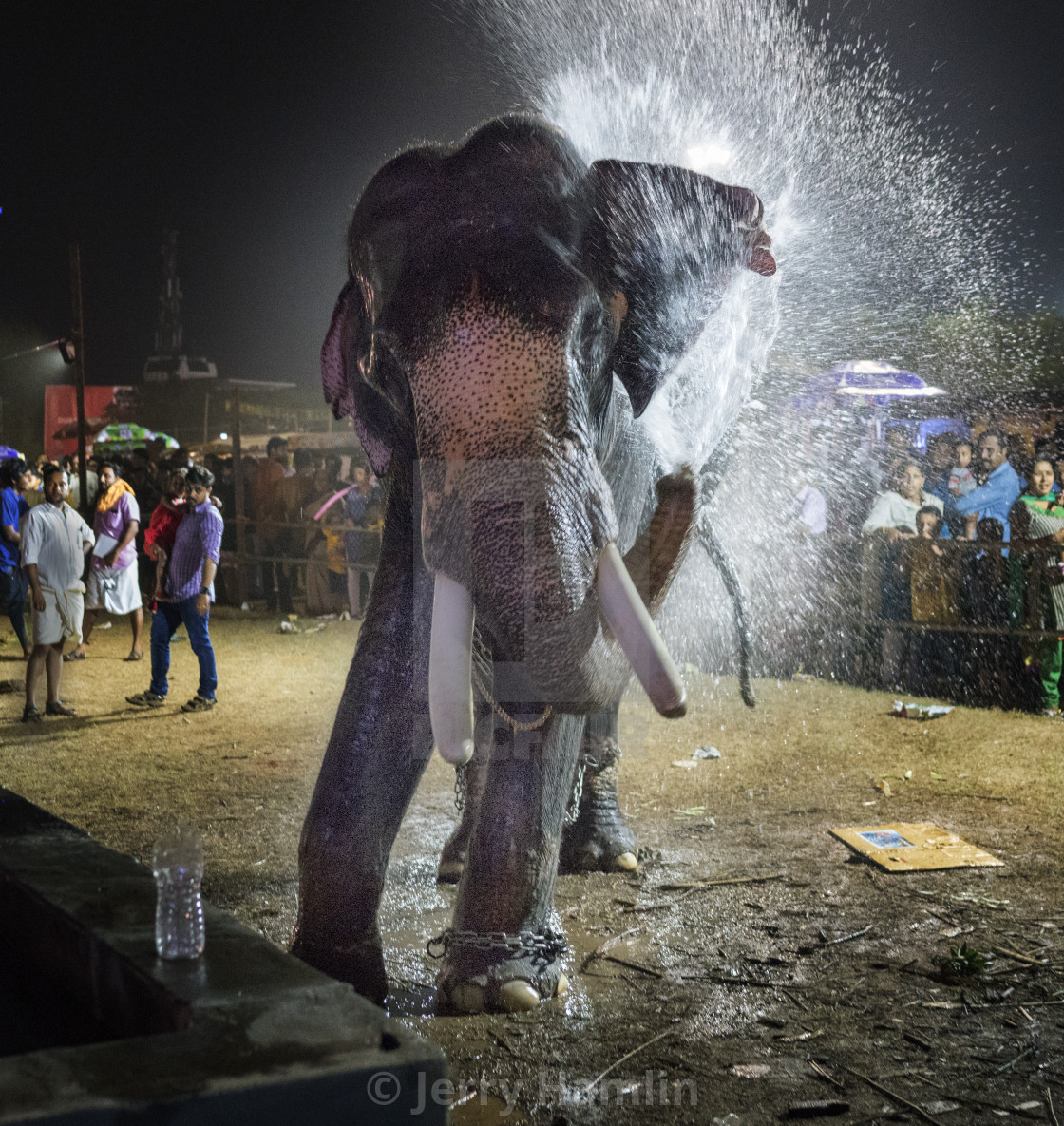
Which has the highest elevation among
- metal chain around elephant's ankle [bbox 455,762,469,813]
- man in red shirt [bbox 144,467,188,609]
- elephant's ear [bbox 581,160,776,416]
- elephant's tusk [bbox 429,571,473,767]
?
elephant's ear [bbox 581,160,776,416]

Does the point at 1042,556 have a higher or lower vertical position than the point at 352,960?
higher

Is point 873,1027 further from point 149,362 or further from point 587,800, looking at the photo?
point 149,362

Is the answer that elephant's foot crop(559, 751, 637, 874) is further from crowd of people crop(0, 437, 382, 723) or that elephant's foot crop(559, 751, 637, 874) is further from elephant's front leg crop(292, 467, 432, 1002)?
crowd of people crop(0, 437, 382, 723)

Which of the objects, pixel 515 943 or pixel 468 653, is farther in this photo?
pixel 515 943

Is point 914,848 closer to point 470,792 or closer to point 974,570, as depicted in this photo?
point 470,792

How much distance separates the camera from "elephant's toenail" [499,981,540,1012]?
10.6ft

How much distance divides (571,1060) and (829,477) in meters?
8.57

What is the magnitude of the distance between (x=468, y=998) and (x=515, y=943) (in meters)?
0.20

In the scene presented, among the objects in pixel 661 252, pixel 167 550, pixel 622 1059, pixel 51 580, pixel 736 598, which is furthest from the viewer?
pixel 167 550

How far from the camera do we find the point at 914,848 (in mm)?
4906

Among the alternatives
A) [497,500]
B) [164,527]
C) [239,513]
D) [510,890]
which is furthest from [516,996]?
[239,513]

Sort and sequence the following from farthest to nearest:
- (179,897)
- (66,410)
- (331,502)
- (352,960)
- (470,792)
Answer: (66,410) < (331,502) < (470,792) < (352,960) < (179,897)

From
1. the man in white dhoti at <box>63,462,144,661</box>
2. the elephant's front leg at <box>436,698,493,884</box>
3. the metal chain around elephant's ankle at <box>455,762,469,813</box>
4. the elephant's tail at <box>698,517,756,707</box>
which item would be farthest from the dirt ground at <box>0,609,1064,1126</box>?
the man in white dhoti at <box>63,462,144,661</box>

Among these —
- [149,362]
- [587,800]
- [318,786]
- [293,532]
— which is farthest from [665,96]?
[149,362]
